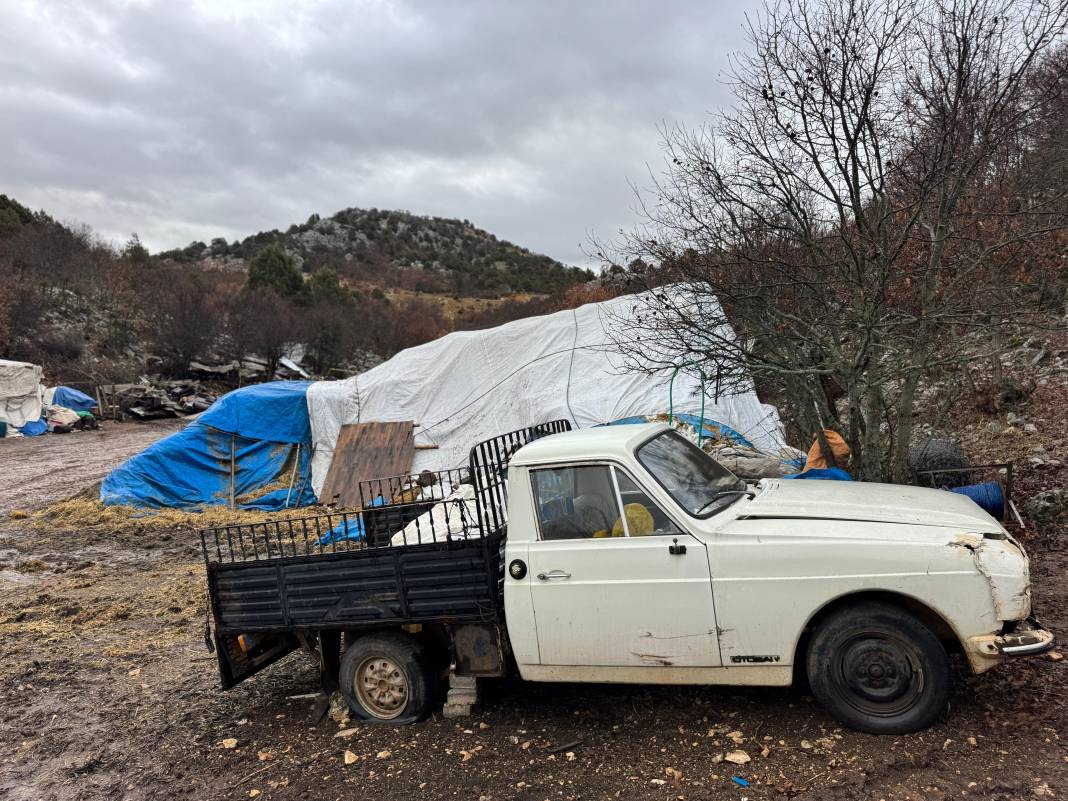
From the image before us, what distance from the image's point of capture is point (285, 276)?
46156 millimetres

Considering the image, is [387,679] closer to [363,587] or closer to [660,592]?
[363,587]

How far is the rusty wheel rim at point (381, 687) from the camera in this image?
443 cm

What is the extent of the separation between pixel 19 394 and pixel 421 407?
1756 centimetres

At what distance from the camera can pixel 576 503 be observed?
3.96 m

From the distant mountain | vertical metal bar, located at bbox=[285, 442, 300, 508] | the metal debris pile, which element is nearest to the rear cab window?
vertical metal bar, located at bbox=[285, 442, 300, 508]

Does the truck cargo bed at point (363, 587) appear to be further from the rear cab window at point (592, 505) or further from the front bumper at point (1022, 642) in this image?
the front bumper at point (1022, 642)

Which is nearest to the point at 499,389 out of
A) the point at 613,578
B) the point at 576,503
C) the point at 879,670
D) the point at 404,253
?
the point at 576,503

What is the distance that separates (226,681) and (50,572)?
21.5ft

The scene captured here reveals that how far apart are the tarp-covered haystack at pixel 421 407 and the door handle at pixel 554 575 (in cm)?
804

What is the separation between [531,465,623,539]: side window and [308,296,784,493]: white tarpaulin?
7.74 metres

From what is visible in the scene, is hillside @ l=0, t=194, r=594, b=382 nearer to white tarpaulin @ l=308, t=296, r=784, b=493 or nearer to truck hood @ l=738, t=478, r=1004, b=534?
white tarpaulin @ l=308, t=296, r=784, b=493

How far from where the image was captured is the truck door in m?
3.66

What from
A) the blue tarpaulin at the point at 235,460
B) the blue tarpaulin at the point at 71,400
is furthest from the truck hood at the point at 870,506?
the blue tarpaulin at the point at 71,400

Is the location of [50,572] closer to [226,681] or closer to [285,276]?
[226,681]
